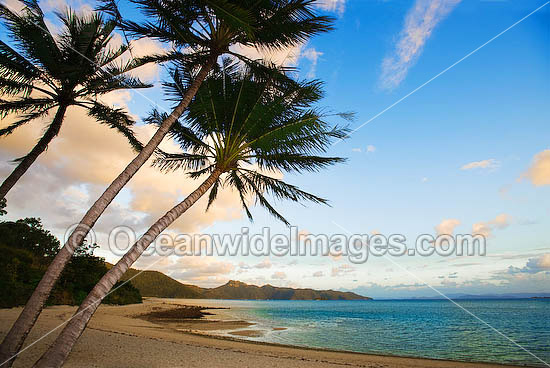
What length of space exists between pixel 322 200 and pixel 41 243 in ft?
119

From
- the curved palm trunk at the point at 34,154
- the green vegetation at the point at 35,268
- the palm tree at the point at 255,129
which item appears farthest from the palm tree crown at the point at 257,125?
the green vegetation at the point at 35,268

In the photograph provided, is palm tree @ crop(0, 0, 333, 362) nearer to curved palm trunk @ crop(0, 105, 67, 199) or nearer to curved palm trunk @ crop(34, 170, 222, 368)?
curved palm trunk @ crop(34, 170, 222, 368)

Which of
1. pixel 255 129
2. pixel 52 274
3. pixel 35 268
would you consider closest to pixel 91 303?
pixel 52 274

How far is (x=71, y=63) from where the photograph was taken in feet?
27.9

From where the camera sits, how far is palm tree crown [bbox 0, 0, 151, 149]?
7672mm

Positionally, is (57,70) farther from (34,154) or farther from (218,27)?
(218,27)

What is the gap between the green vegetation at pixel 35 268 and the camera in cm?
1859

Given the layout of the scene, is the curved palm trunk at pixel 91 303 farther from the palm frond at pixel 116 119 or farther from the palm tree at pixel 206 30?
the palm frond at pixel 116 119

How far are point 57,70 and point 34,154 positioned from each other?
2.32m

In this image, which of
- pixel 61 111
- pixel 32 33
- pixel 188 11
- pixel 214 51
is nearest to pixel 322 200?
pixel 214 51

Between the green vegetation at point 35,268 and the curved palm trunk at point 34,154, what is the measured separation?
1408 centimetres

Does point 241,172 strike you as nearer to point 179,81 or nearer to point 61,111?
point 179,81

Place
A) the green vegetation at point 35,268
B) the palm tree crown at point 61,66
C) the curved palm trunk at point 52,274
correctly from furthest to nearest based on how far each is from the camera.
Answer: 1. the green vegetation at point 35,268
2. the palm tree crown at point 61,66
3. the curved palm trunk at point 52,274

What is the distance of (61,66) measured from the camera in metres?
8.17
